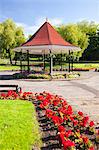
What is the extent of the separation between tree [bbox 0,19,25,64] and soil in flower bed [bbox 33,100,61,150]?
55.3 meters

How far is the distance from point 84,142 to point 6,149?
1.75 m

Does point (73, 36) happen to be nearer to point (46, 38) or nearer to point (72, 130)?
point (46, 38)

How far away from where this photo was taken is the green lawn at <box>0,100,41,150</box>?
8105 mm

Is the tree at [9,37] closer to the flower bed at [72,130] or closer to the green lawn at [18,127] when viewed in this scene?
the green lawn at [18,127]

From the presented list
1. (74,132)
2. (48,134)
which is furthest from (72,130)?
(48,134)

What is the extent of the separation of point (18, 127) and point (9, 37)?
5728 cm

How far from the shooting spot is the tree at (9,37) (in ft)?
217

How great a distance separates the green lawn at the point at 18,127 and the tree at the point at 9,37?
173 feet

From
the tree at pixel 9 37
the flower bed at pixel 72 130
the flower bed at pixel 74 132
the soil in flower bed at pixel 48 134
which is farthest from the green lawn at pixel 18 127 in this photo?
the tree at pixel 9 37

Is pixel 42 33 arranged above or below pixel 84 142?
above

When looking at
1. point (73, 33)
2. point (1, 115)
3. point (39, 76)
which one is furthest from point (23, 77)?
point (73, 33)

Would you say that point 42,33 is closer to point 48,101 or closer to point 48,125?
point 48,101

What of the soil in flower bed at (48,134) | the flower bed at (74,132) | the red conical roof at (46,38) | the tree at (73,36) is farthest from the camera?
the tree at (73,36)

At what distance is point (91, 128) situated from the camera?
9.27 m
